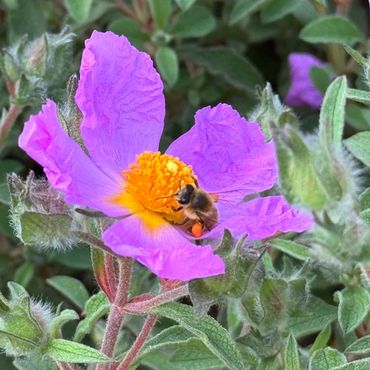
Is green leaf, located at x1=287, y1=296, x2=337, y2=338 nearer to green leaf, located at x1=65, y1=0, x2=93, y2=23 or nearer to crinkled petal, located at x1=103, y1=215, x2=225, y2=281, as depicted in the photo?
crinkled petal, located at x1=103, y1=215, x2=225, y2=281

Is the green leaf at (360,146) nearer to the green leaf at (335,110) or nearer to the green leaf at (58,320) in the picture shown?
the green leaf at (335,110)

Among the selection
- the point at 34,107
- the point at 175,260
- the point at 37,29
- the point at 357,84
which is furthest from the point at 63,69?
the point at 175,260

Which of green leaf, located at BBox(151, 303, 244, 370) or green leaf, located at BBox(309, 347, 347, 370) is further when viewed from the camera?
green leaf, located at BBox(309, 347, 347, 370)

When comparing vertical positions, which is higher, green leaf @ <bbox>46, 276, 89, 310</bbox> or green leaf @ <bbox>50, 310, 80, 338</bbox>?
green leaf @ <bbox>50, 310, 80, 338</bbox>

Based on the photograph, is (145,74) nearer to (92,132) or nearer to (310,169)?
(92,132)

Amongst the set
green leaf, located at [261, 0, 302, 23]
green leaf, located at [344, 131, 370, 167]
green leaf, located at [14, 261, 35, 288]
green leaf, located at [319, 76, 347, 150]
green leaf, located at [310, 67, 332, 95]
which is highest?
green leaf, located at [319, 76, 347, 150]

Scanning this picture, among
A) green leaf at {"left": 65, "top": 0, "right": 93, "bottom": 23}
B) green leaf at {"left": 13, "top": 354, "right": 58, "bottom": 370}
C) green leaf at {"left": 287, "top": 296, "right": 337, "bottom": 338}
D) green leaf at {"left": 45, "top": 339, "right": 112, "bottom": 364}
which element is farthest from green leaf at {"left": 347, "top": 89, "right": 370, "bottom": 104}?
green leaf at {"left": 65, "top": 0, "right": 93, "bottom": 23}
